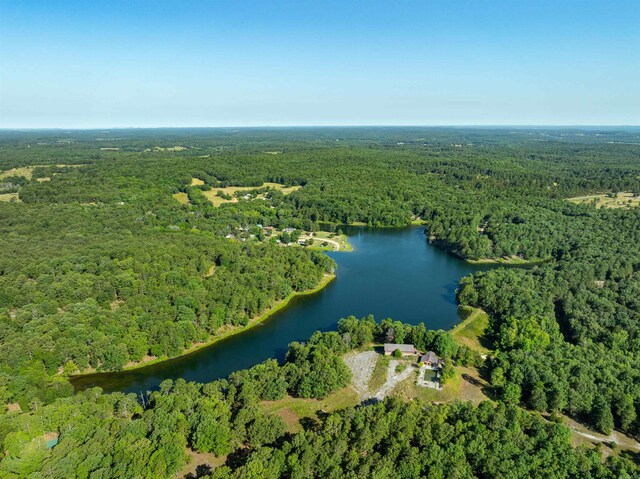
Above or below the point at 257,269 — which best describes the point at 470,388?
below

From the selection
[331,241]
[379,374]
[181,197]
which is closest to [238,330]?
[379,374]

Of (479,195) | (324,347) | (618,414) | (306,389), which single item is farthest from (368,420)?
(479,195)

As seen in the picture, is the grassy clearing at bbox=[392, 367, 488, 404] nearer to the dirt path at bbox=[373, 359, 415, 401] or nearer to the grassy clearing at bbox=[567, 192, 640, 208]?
the dirt path at bbox=[373, 359, 415, 401]

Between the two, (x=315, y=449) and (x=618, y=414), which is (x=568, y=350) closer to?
(x=618, y=414)

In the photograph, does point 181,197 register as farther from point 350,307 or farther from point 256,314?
point 350,307

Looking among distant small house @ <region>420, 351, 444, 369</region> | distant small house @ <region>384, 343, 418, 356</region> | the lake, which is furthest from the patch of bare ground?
the lake

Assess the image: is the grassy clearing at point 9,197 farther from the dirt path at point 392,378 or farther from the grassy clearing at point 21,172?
the dirt path at point 392,378
